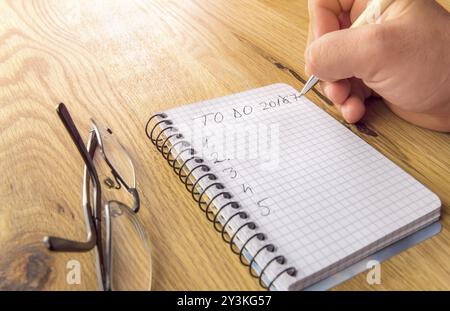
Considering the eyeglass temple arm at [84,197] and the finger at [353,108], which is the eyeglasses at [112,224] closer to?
the eyeglass temple arm at [84,197]

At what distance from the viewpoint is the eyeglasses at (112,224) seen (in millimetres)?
480

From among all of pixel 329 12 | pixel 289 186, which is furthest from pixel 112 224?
pixel 329 12

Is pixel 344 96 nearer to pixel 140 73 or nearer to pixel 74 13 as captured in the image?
pixel 140 73

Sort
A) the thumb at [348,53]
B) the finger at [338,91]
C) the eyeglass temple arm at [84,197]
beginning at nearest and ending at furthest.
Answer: the eyeglass temple arm at [84,197]
the thumb at [348,53]
the finger at [338,91]

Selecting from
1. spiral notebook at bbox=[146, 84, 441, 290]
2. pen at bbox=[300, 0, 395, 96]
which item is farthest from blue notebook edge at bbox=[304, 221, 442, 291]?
pen at bbox=[300, 0, 395, 96]

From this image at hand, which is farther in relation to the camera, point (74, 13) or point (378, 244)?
point (74, 13)

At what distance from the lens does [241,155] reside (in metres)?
0.62

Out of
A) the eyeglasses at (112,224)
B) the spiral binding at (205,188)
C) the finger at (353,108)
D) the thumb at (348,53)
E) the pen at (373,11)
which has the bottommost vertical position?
the eyeglasses at (112,224)

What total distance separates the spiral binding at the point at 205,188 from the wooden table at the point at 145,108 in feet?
0.04

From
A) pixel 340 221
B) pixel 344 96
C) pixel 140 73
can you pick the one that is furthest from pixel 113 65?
pixel 340 221

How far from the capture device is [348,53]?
2.07ft

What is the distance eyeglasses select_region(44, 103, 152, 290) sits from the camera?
1.58 feet

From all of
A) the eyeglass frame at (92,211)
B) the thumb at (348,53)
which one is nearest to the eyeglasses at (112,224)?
the eyeglass frame at (92,211)

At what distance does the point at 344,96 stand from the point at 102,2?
0.64 m
